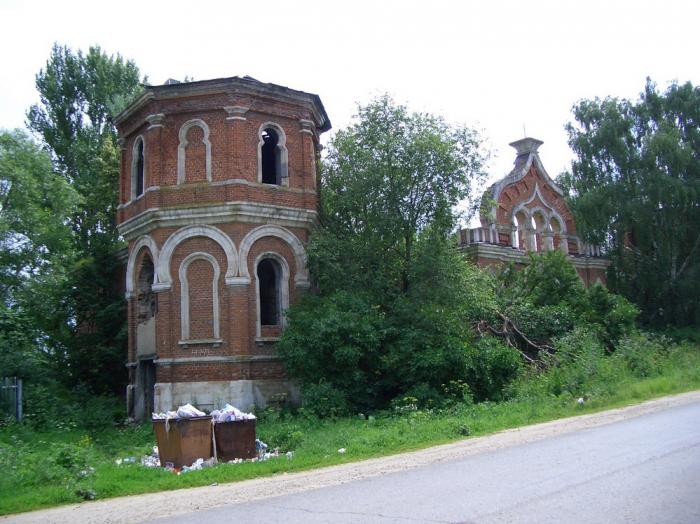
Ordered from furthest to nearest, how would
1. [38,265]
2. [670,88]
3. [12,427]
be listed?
[670,88] < [38,265] < [12,427]

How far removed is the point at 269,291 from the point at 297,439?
8.20 m

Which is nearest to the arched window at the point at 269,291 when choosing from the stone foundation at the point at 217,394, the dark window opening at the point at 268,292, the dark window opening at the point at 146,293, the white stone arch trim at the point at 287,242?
the dark window opening at the point at 268,292

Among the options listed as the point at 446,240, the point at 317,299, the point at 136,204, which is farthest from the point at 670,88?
the point at 136,204

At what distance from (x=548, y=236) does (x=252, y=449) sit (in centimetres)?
2300

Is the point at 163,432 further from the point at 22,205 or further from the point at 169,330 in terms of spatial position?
the point at 22,205

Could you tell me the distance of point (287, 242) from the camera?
21891 millimetres

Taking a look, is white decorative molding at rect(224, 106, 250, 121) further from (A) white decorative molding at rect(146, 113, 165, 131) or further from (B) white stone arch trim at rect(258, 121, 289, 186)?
(A) white decorative molding at rect(146, 113, 165, 131)

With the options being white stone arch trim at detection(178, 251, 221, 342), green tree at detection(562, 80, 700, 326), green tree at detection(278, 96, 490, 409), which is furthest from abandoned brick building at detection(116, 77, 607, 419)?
green tree at detection(562, 80, 700, 326)

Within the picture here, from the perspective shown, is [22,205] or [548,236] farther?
[548,236]

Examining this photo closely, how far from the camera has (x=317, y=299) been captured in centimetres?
2028

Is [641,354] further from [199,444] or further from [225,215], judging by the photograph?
[199,444]

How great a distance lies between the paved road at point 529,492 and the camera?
23.4 feet

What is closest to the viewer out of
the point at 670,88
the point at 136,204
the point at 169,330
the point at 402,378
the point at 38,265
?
the point at 402,378

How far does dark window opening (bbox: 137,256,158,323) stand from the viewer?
902 inches
